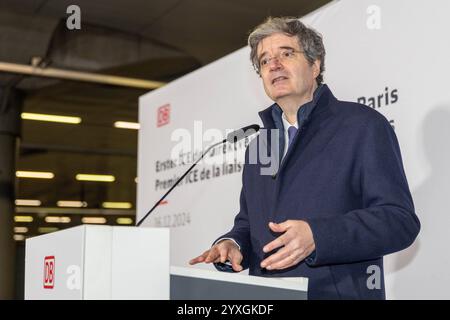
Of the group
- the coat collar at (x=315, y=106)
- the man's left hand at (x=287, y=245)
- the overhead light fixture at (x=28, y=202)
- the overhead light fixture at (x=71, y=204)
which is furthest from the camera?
the overhead light fixture at (x=71, y=204)

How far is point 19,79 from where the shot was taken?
7211 millimetres

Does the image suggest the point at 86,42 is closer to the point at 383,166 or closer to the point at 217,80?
the point at 217,80

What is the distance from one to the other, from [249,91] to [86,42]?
11.5ft

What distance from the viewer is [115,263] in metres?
1.16

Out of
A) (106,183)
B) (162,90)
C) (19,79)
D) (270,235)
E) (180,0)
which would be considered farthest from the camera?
(106,183)

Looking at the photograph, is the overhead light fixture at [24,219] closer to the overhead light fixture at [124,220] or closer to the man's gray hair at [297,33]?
the overhead light fixture at [124,220]

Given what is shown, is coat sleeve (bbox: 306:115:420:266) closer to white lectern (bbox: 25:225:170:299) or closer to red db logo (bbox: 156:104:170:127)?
white lectern (bbox: 25:225:170:299)

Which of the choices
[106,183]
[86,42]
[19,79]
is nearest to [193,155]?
[86,42]

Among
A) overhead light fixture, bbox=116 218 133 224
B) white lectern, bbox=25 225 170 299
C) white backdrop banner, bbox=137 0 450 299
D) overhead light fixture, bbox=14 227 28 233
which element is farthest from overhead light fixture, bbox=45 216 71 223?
white lectern, bbox=25 225 170 299

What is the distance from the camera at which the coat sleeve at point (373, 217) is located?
4.39ft

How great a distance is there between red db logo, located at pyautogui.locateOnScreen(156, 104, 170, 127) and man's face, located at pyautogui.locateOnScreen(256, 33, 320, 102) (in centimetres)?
182

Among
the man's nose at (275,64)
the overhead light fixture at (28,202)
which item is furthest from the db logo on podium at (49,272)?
the overhead light fixture at (28,202)

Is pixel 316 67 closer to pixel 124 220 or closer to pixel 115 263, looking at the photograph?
pixel 115 263

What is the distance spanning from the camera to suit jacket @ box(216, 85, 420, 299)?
4.59 ft
